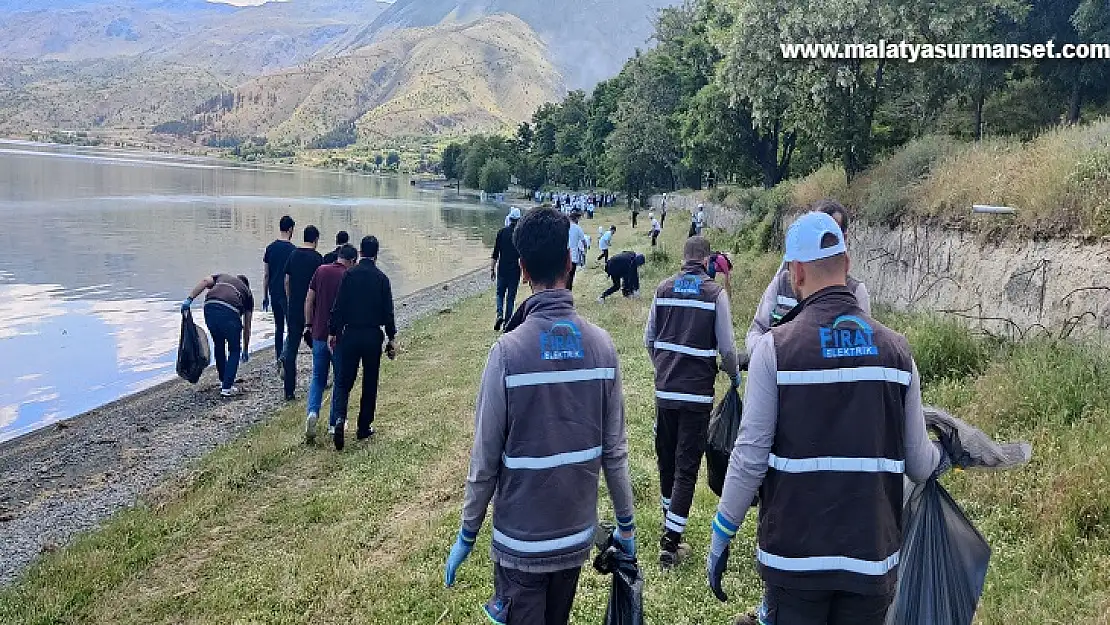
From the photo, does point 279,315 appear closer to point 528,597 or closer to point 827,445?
point 528,597

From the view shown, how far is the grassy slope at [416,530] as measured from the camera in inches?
182

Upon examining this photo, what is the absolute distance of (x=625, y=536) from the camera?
3285 millimetres

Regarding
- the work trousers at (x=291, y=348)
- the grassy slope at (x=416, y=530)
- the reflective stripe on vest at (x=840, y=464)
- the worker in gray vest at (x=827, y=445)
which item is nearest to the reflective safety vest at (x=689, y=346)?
the grassy slope at (x=416, y=530)

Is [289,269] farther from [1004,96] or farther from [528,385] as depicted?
[1004,96]

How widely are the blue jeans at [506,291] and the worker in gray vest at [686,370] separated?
887cm

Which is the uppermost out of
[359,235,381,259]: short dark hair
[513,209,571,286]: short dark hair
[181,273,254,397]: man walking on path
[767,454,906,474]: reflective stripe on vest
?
[513,209,571,286]: short dark hair

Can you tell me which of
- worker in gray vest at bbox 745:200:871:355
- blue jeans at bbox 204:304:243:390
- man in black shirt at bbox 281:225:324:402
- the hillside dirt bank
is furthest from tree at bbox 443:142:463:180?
worker in gray vest at bbox 745:200:871:355

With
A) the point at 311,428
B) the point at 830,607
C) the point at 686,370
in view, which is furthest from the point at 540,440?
the point at 311,428

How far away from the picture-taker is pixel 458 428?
855 centimetres

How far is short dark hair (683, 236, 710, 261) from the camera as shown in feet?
16.8

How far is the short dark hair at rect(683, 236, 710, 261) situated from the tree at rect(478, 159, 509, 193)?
336 feet

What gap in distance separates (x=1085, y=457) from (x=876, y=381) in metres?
3.61

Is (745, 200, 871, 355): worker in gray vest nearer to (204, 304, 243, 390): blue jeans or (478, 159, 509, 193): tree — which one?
(204, 304, 243, 390): blue jeans

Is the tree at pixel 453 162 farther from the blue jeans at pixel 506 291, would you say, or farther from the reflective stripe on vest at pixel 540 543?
the reflective stripe on vest at pixel 540 543
